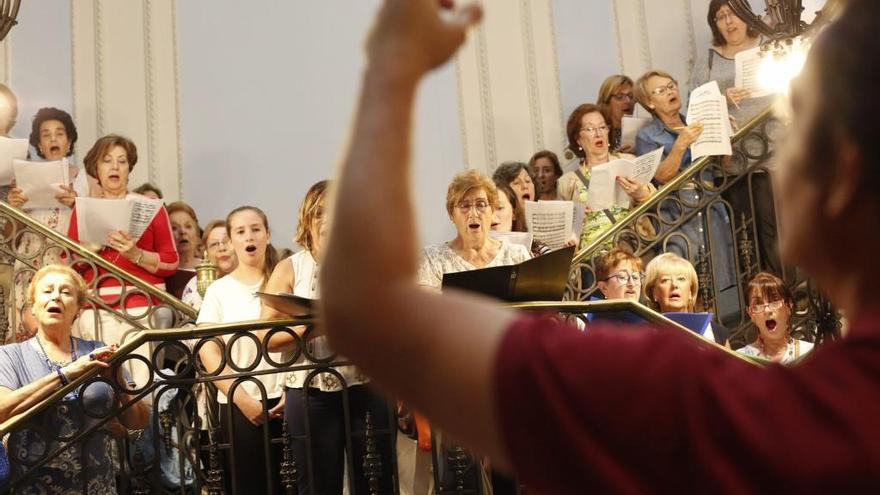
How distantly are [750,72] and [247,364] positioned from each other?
349cm

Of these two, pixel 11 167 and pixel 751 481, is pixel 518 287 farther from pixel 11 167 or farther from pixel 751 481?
pixel 11 167

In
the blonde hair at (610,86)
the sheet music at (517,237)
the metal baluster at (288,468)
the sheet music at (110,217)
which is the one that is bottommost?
the metal baluster at (288,468)

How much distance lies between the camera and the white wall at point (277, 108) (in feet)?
27.3

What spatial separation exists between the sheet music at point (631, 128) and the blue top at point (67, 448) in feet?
11.9

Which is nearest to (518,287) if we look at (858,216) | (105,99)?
(858,216)

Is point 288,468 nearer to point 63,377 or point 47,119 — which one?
point 63,377

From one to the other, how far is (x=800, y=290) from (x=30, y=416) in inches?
161

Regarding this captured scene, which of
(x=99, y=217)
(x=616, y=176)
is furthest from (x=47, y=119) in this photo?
(x=616, y=176)

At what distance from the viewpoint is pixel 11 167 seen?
6.24m

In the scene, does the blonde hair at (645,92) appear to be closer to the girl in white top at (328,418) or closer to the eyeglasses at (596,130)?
the eyeglasses at (596,130)

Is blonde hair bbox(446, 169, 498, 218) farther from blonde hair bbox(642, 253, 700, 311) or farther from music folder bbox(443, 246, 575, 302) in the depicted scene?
music folder bbox(443, 246, 575, 302)

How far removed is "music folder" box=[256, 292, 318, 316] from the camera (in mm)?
3254

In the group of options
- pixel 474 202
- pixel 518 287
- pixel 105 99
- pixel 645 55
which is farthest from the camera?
pixel 645 55

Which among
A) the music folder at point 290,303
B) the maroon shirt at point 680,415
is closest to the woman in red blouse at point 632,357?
the maroon shirt at point 680,415
